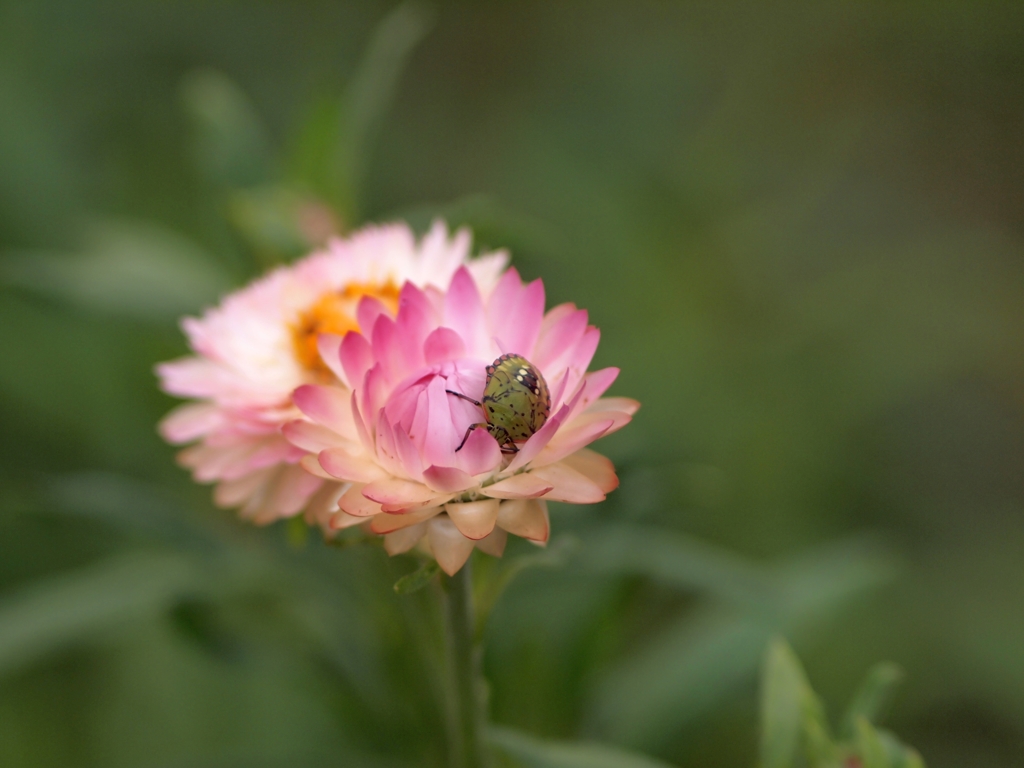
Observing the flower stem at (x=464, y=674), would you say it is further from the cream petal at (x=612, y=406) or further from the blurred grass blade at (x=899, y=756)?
the blurred grass blade at (x=899, y=756)

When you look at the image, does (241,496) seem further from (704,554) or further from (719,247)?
(719,247)

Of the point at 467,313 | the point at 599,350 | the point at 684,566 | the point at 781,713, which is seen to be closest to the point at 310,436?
the point at 467,313

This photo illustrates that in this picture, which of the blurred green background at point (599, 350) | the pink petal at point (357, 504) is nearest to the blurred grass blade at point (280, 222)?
the blurred green background at point (599, 350)

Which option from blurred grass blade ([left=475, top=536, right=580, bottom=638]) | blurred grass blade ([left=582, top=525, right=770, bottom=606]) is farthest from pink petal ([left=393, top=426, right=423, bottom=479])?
blurred grass blade ([left=582, top=525, right=770, bottom=606])

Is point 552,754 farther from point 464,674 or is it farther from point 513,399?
point 513,399

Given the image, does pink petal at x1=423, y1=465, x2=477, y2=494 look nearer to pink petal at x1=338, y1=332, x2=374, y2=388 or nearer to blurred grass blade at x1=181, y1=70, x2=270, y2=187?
pink petal at x1=338, y1=332, x2=374, y2=388

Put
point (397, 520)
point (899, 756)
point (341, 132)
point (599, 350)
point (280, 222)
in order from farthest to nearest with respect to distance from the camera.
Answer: point (599, 350)
point (341, 132)
point (280, 222)
point (899, 756)
point (397, 520)
